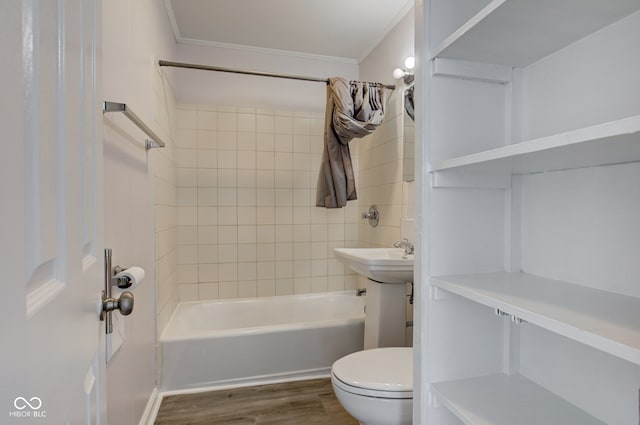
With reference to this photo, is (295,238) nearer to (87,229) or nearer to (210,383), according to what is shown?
(210,383)

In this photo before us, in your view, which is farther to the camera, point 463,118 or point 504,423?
point 463,118

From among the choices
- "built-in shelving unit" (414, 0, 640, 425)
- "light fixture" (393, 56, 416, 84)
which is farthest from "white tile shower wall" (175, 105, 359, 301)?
"built-in shelving unit" (414, 0, 640, 425)

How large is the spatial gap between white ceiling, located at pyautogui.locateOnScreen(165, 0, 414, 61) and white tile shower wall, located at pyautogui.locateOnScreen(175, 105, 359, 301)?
0.55 metres

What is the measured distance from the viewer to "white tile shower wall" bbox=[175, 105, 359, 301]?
270cm

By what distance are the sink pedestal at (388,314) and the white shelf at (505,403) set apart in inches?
34.0

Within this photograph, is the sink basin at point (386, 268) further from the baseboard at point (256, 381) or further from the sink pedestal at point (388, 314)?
the baseboard at point (256, 381)

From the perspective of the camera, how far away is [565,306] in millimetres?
686

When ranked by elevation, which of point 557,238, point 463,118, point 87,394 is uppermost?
point 463,118

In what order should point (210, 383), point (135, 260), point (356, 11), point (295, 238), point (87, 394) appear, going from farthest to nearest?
point (295, 238) → point (356, 11) → point (210, 383) → point (135, 260) → point (87, 394)

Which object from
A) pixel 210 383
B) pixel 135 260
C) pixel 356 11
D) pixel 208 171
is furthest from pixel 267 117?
pixel 210 383

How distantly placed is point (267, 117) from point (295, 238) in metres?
1.11

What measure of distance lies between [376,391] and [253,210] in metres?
1.94

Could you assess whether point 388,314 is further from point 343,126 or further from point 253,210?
point 253,210

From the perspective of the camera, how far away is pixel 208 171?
273 cm
